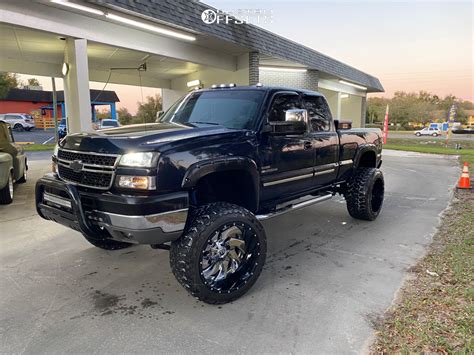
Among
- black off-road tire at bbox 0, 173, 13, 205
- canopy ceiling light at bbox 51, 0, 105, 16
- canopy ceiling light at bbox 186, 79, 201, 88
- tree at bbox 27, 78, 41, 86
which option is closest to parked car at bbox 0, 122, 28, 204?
black off-road tire at bbox 0, 173, 13, 205

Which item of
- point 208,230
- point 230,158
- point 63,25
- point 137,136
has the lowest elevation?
point 208,230

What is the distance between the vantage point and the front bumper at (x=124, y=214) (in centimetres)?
292

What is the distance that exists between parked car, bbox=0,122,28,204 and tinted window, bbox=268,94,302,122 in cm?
520

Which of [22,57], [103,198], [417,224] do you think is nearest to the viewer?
[103,198]

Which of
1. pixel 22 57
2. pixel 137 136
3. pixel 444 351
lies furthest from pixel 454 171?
pixel 22 57

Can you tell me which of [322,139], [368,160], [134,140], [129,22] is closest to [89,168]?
[134,140]

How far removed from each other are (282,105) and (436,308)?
2716mm

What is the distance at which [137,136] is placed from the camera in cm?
322

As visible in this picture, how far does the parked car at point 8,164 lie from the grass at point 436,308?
676 centimetres

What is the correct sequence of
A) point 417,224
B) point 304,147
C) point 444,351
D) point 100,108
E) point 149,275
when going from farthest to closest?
1. point 100,108
2. point 417,224
3. point 304,147
4. point 149,275
5. point 444,351

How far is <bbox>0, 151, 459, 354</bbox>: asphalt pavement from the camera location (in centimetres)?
276

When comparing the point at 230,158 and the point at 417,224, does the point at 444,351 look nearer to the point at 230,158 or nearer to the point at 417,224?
the point at 230,158

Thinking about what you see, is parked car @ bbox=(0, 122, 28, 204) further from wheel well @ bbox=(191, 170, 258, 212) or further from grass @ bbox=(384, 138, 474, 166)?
grass @ bbox=(384, 138, 474, 166)

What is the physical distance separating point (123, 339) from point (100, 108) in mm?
50982
